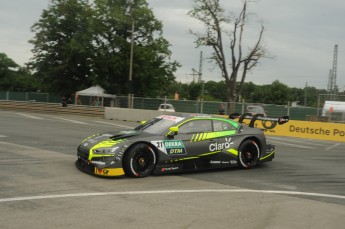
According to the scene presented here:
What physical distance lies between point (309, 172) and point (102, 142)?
496 centimetres

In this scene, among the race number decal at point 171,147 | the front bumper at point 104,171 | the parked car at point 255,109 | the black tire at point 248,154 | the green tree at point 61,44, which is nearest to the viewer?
the front bumper at point 104,171

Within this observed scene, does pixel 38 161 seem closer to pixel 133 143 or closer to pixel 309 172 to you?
pixel 133 143

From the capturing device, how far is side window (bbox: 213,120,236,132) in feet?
32.8

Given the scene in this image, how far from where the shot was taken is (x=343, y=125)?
21547 mm

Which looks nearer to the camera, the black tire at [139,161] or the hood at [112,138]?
the black tire at [139,161]

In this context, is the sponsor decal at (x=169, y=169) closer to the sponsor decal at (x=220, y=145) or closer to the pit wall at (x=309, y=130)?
the sponsor decal at (x=220, y=145)

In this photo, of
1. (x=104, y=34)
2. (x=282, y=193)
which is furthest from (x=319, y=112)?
(x=104, y=34)

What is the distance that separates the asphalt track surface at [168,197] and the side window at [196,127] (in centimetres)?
92

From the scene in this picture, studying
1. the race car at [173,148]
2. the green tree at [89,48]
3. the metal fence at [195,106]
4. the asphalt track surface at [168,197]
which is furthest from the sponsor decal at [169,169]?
the green tree at [89,48]

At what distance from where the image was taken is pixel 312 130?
22172 millimetres

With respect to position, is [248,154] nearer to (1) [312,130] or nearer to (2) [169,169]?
(2) [169,169]

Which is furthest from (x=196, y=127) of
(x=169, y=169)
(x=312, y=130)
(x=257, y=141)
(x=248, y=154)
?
(x=312, y=130)

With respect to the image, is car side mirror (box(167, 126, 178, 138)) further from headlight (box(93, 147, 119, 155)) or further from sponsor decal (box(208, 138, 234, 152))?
headlight (box(93, 147, 119, 155))

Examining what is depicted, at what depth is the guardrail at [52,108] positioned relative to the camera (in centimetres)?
3500
